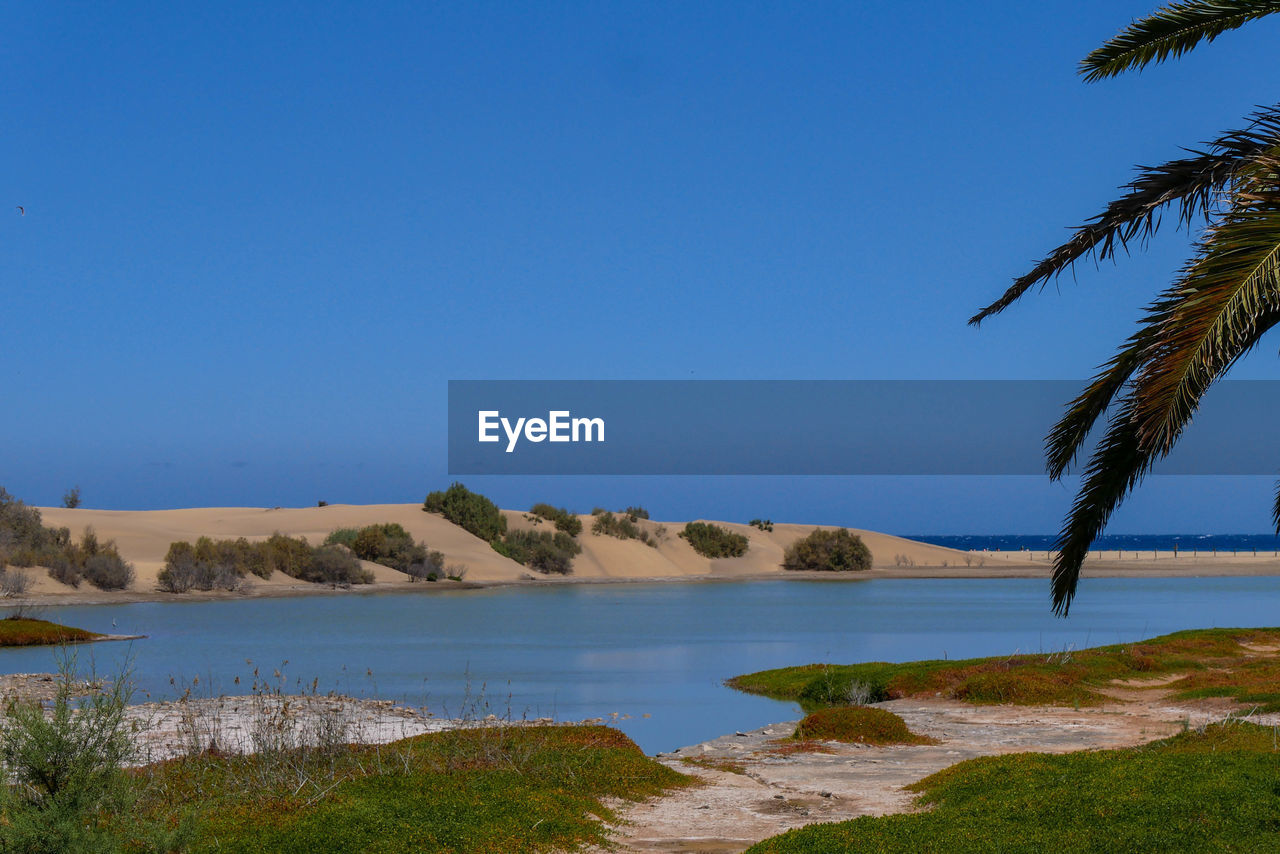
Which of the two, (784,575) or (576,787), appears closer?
(576,787)

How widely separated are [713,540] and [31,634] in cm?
6872

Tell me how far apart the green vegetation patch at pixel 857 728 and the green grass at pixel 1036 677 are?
15.4 ft

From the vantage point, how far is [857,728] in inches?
606

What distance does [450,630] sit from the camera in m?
38.0

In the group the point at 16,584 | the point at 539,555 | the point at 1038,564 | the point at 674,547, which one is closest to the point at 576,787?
the point at 16,584

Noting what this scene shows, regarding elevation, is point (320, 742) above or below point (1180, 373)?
below

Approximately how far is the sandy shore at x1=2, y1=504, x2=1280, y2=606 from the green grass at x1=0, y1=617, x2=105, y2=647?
13979 mm

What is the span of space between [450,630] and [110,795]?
31.9 meters

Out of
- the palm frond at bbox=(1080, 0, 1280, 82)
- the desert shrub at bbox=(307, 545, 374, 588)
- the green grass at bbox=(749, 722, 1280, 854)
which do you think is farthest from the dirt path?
the desert shrub at bbox=(307, 545, 374, 588)

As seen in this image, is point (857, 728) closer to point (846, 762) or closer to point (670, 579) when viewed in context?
point (846, 762)

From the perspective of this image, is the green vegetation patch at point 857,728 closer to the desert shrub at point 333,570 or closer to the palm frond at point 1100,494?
the palm frond at point 1100,494

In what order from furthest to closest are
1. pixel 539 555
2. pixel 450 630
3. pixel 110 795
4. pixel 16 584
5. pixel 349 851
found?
pixel 539 555, pixel 16 584, pixel 450 630, pixel 349 851, pixel 110 795

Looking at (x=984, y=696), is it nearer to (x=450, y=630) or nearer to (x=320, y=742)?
(x=320, y=742)

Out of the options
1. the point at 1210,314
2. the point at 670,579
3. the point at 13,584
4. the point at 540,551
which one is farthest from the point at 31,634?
the point at 670,579
